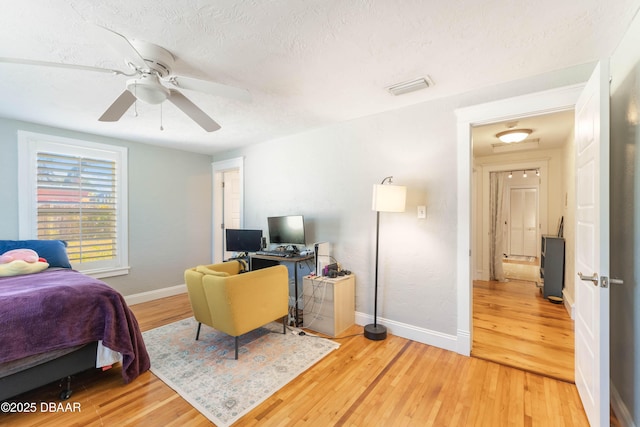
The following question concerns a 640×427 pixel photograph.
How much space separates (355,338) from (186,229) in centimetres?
334

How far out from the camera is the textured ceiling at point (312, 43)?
4.96 feet

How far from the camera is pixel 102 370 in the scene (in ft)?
7.64

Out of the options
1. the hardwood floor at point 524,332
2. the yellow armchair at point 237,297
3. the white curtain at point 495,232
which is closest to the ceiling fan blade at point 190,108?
the yellow armchair at point 237,297

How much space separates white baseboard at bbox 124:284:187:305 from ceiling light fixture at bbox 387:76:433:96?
4.26m

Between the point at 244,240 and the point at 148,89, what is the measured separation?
254 centimetres

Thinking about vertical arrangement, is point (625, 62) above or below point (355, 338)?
above

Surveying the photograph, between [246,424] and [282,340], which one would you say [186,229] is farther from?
[246,424]

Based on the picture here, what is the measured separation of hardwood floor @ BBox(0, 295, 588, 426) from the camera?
1782 millimetres

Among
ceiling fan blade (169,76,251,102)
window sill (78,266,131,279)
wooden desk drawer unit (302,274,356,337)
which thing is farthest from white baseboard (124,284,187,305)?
ceiling fan blade (169,76,251,102)

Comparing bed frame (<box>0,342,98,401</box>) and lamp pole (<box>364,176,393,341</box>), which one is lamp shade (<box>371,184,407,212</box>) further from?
bed frame (<box>0,342,98,401</box>)

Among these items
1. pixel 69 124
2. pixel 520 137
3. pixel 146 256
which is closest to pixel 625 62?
pixel 520 137

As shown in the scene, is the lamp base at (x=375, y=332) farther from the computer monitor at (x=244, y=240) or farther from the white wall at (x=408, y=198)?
the computer monitor at (x=244, y=240)

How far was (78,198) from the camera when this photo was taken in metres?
3.69

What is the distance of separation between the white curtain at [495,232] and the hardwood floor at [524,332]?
0.76 metres
